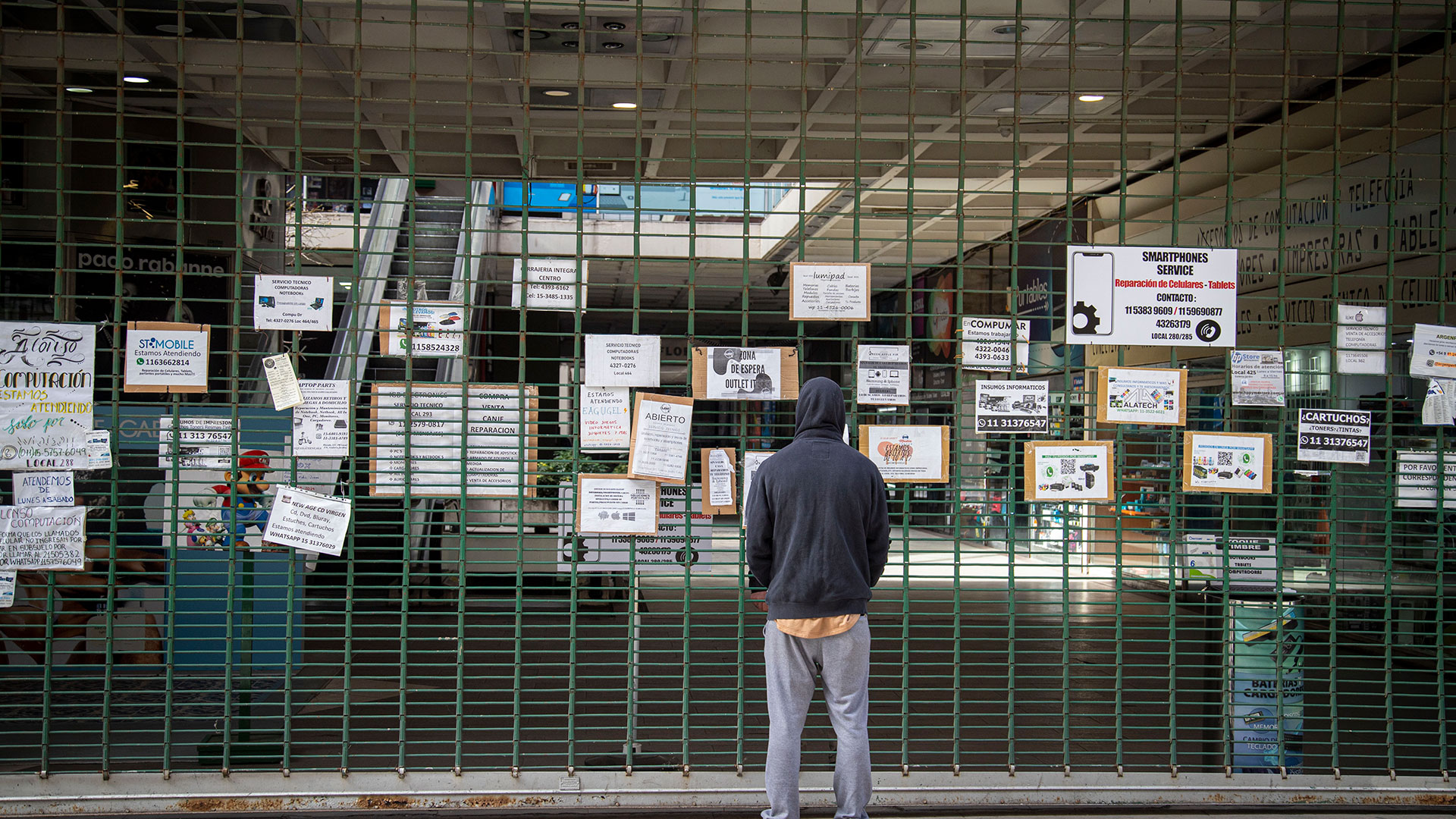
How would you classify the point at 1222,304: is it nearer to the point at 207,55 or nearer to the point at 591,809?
the point at 591,809

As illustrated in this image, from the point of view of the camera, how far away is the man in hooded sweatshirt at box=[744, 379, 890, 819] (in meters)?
4.19

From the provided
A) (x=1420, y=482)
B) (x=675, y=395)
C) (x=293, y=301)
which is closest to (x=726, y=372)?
(x=675, y=395)

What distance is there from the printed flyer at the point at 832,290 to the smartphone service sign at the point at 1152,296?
1115mm

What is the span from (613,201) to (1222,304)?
13.8 m

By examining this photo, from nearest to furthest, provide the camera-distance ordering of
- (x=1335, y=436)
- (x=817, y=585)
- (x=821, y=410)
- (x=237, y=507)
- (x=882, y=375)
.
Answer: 1. (x=817, y=585)
2. (x=821, y=410)
3. (x=237, y=507)
4. (x=882, y=375)
5. (x=1335, y=436)

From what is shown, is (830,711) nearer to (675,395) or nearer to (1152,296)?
(675,395)

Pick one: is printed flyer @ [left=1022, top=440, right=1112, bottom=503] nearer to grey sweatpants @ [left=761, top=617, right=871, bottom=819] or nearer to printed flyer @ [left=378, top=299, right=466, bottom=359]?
grey sweatpants @ [left=761, top=617, right=871, bottom=819]

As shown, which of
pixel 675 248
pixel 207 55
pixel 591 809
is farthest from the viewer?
pixel 675 248

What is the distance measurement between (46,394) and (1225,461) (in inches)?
234

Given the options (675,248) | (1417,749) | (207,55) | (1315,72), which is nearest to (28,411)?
(207,55)

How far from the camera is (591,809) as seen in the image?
4.94m

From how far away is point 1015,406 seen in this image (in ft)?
17.3

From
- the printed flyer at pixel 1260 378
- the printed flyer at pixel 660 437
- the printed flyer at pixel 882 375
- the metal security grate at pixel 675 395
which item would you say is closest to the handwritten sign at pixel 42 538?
the metal security grate at pixel 675 395

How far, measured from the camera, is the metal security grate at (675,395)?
506 centimetres
